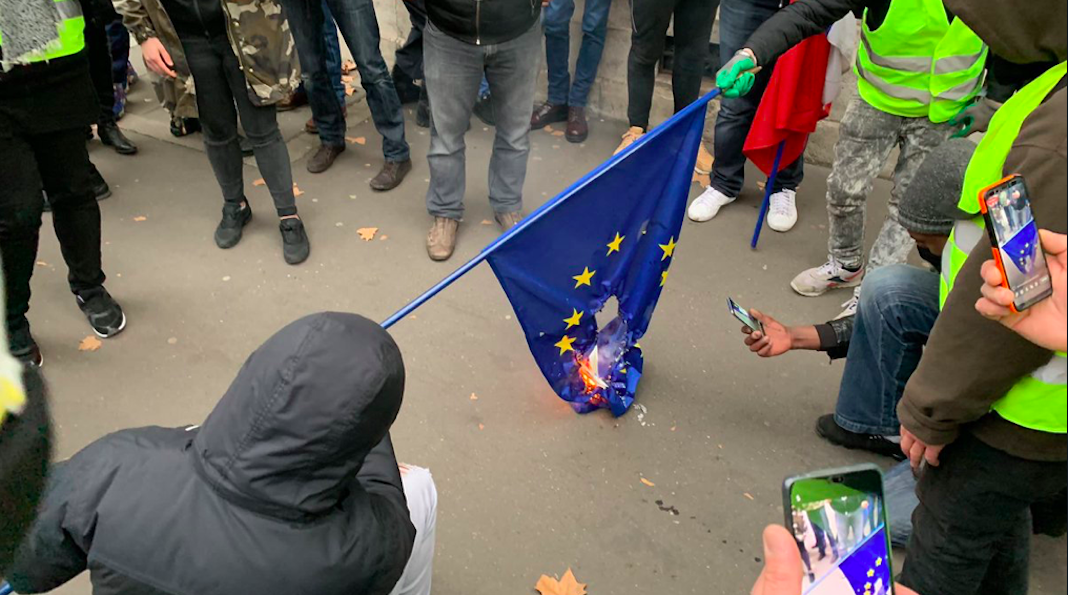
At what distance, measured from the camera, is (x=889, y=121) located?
125 inches

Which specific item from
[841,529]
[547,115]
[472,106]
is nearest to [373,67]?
[472,106]

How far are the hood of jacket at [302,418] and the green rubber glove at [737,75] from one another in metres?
1.81

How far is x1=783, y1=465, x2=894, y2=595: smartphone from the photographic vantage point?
122 centimetres

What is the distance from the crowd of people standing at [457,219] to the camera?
1424mm

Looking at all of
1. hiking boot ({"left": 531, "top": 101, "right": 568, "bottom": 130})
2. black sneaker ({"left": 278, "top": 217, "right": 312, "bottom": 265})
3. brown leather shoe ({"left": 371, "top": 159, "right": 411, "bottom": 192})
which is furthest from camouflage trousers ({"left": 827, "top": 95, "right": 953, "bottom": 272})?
black sneaker ({"left": 278, "top": 217, "right": 312, "bottom": 265})

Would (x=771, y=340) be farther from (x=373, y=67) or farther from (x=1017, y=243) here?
(x=373, y=67)

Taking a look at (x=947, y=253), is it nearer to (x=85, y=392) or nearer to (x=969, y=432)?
(x=969, y=432)

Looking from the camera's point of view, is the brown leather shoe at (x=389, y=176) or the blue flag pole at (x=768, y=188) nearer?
the blue flag pole at (x=768, y=188)

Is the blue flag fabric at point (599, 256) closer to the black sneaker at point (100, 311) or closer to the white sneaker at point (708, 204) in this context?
the white sneaker at point (708, 204)

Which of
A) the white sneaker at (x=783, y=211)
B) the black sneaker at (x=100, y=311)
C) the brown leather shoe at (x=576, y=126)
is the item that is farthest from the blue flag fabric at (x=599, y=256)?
the brown leather shoe at (x=576, y=126)

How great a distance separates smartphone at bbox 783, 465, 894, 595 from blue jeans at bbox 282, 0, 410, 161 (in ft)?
12.0

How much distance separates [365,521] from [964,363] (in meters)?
1.23

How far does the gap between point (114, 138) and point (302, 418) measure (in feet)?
13.7

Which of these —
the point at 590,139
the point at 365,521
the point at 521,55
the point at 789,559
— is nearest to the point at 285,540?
the point at 365,521
